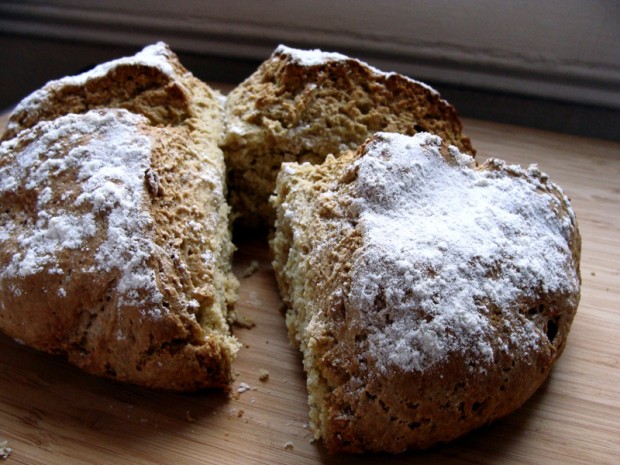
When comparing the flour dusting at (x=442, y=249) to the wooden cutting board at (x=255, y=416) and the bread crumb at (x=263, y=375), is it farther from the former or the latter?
the bread crumb at (x=263, y=375)

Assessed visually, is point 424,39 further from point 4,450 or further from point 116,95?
point 4,450

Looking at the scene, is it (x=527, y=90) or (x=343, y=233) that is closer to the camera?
(x=343, y=233)

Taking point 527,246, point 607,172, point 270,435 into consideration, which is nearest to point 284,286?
point 270,435

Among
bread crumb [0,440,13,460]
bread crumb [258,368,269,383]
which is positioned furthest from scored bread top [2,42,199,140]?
bread crumb [0,440,13,460]

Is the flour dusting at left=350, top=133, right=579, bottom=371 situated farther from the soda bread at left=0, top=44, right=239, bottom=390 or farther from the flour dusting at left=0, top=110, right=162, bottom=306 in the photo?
the flour dusting at left=0, top=110, right=162, bottom=306

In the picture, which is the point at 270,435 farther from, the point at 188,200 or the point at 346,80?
the point at 346,80

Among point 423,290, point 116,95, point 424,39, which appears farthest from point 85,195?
point 424,39
